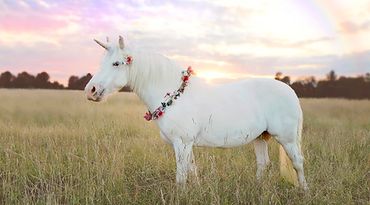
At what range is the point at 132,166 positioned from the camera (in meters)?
6.11

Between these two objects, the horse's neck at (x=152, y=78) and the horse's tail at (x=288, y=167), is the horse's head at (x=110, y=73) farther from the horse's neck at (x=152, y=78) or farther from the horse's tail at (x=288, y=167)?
the horse's tail at (x=288, y=167)

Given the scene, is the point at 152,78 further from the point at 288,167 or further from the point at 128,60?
the point at 288,167

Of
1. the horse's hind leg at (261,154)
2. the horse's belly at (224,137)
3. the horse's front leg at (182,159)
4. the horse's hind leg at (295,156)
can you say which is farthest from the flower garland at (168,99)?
the horse's hind leg at (295,156)

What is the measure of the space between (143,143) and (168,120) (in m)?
Result: 3.25

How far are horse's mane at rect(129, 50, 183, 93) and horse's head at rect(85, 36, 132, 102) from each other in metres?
0.13

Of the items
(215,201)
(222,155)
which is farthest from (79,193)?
(222,155)

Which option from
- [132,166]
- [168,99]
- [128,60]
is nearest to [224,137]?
[168,99]

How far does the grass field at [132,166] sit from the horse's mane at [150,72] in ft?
3.37

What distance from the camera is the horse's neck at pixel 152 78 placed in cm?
482

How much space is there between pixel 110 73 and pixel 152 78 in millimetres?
500

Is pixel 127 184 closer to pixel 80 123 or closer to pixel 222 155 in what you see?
pixel 222 155

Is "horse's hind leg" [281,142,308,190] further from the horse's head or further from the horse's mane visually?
the horse's head

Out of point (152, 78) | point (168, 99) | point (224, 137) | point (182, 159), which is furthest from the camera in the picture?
point (224, 137)

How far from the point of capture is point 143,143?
25.6 feet
